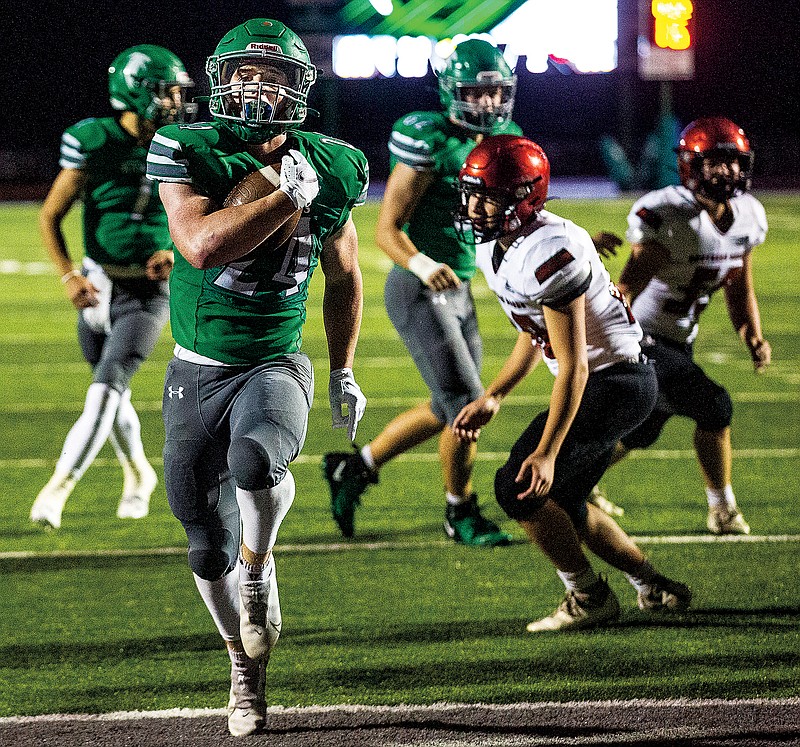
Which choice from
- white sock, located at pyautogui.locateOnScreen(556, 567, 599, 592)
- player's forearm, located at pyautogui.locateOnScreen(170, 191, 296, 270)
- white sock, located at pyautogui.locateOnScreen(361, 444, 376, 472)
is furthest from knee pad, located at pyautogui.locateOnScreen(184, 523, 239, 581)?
white sock, located at pyautogui.locateOnScreen(361, 444, 376, 472)

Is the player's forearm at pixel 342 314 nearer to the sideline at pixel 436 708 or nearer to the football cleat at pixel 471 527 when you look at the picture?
the sideline at pixel 436 708

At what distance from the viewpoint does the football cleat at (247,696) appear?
3391 millimetres

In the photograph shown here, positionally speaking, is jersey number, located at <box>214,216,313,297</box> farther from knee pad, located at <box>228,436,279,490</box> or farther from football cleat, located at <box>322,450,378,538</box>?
football cleat, located at <box>322,450,378,538</box>

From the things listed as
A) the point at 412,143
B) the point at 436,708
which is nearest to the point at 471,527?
the point at 412,143

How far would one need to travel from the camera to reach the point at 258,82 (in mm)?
3270

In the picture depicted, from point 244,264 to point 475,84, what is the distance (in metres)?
2.27

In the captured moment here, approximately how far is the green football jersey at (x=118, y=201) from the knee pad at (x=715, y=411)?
2.43 meters

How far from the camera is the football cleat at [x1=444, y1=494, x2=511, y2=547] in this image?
5418 mm

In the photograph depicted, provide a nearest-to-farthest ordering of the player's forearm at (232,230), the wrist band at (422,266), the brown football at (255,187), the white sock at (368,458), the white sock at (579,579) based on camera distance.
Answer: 1. the player's forearm at (232,230)
2. the brown football at (255,187)
3. the white sock at (579,579)
4. the wrist band at (422,266)
5. the white sock at (368,458)

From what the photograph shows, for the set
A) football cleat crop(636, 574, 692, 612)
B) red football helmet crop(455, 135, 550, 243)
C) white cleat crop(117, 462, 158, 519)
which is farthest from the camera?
white cleat crop(117, 462, 158, 519)

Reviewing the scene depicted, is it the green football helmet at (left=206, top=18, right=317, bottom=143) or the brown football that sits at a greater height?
the green football helmet at (left=206, top=18, right=317, bottom=143)

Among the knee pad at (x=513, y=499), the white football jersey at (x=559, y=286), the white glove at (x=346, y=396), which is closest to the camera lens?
the white glove at (x=346, y=396)

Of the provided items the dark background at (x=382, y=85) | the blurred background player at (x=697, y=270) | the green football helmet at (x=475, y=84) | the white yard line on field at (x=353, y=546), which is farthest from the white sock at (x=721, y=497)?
the dark background at (x=382, y=85)

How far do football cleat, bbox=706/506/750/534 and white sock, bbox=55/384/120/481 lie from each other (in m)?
2.57
